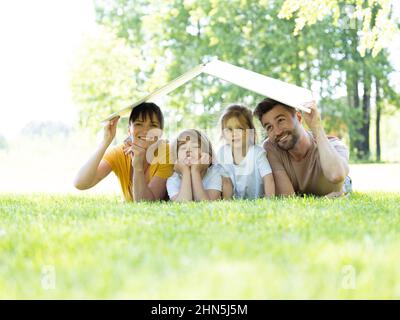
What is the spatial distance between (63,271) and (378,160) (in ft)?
80.9

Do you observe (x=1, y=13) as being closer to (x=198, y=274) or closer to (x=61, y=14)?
(x=61, y=14)

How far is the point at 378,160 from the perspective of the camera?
83.5ft

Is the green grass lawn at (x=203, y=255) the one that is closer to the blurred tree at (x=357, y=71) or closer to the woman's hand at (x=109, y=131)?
the woman's hand at (x=109, y=131)

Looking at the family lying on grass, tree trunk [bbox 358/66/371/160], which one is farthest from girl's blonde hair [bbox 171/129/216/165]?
tree trunk [bbox 358/66/371/160]

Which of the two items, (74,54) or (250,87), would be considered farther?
(74,54)

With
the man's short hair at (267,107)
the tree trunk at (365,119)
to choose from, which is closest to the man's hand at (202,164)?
the man's short hair at (267,107)

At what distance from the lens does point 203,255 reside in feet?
8.14

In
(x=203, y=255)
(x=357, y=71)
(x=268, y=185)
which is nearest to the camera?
(x=203, y=255)

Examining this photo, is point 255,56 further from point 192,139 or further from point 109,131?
point 109,131

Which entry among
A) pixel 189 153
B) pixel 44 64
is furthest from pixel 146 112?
pixel 44 64

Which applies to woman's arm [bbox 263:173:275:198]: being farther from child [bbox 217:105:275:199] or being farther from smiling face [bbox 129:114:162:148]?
smiling face [bbox 129:114:162:148]

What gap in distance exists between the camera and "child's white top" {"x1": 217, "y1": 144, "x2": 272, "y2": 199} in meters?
5.48

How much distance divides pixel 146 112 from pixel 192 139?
0.56 meters
